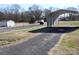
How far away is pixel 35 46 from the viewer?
35.8 ft

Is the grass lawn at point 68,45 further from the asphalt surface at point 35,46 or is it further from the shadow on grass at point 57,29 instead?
the shadow on grass at point 57,29

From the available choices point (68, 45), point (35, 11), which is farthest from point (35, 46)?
point (35, 11)

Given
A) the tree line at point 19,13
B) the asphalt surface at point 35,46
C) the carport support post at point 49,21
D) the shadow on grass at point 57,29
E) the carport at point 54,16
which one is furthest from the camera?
the carport support post at point 49,21

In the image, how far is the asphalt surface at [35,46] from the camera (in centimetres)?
973

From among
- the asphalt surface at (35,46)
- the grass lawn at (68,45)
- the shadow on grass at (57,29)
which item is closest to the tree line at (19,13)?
the asphalt surface at (35,46)

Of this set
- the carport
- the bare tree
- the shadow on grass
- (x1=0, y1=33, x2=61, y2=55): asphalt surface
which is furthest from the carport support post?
the bare tree

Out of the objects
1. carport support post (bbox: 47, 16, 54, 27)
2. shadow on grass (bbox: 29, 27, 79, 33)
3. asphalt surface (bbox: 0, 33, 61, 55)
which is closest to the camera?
asphalt surface (bbox: 0, 33, 61, 55)

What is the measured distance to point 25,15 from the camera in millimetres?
11977

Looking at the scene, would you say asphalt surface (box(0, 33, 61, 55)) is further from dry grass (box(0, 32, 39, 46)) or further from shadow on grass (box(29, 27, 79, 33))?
shadow on grass (box(29, 27, 79, 33))

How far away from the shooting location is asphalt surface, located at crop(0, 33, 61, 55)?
9734 mm

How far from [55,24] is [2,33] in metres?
4.29

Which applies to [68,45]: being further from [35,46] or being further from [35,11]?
[35,11]

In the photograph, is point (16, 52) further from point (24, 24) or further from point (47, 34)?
point (47, 34)
